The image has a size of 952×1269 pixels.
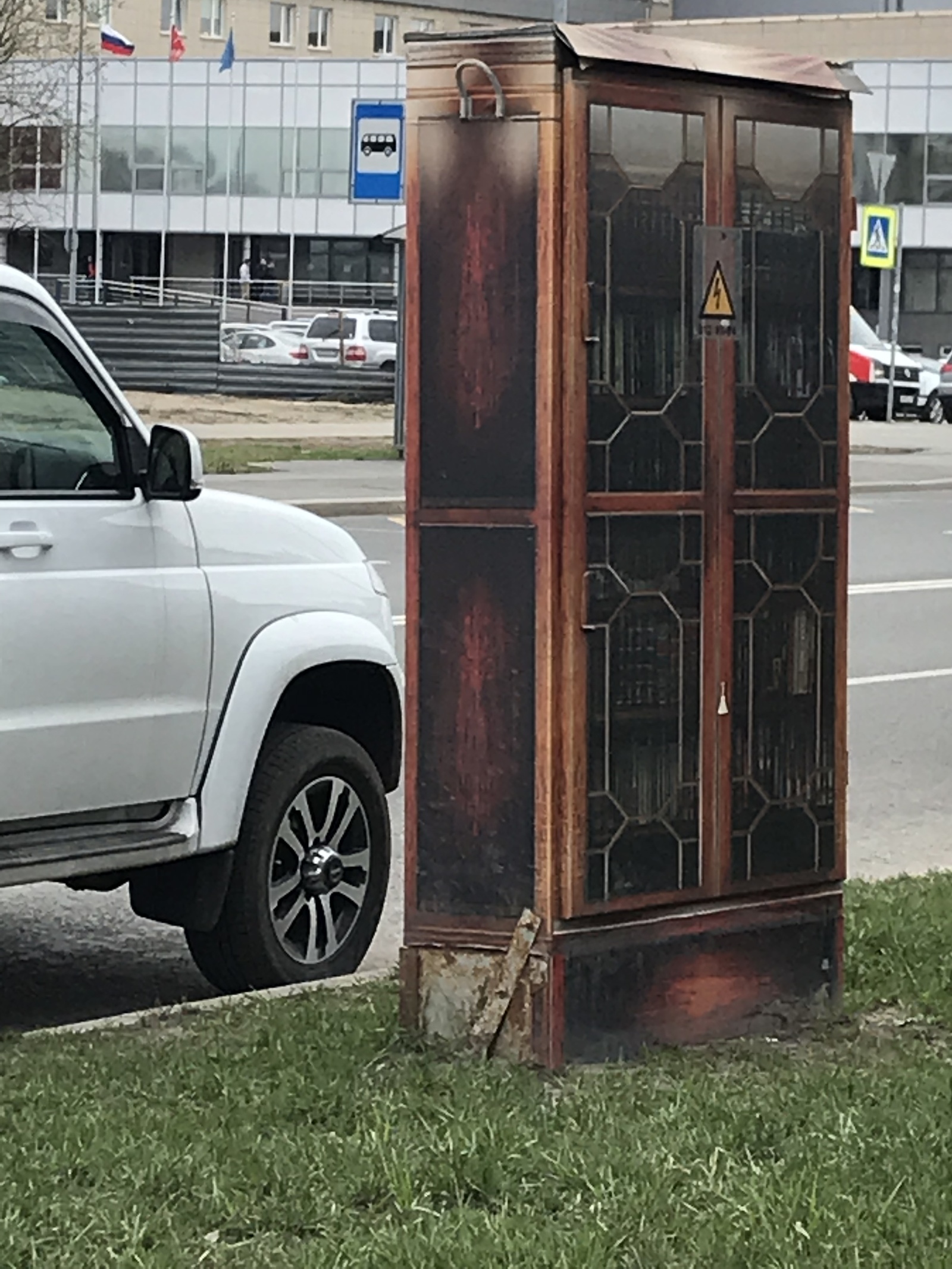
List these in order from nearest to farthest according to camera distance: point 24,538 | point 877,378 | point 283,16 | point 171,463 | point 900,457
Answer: point 24,538 < point 171,463 < point 900,457 < point 877,378 < point 283,16

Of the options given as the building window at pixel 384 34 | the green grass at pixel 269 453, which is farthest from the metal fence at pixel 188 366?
the building window at pixel 384 34

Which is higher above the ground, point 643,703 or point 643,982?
point 643,703

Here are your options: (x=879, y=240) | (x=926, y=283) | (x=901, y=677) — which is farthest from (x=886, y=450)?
(x=926, y=283)

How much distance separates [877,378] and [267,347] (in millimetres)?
12312

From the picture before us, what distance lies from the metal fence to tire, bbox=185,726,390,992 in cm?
3156

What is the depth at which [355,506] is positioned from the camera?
24.1 metres

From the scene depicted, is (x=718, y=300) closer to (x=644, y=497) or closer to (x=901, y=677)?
(x=644, y=497)

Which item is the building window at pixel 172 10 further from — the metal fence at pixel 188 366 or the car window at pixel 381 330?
the metal fence at pixel 188 366

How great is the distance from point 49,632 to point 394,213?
75.4 metres

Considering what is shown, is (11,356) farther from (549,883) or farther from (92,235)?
(92,235)

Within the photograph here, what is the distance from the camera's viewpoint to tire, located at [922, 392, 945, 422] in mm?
46188

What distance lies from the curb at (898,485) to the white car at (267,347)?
1944cm

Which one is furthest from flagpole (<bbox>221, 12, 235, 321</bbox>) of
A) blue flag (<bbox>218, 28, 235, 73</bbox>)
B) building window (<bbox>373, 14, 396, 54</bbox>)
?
building window (<bbox>373, 14, 396, 54</bbox>)

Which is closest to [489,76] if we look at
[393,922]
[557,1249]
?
[557,1249]
